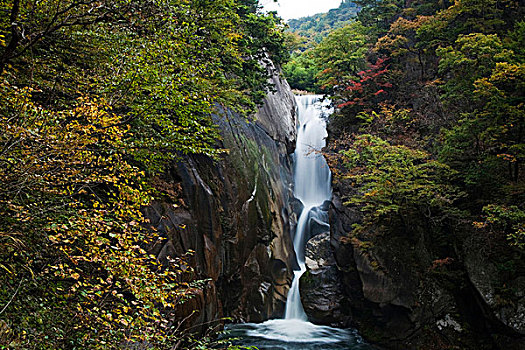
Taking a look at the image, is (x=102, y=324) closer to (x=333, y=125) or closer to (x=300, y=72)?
(x=333, y=125)

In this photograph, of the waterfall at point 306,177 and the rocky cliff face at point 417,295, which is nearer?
the rocky cliff face at point 417,295

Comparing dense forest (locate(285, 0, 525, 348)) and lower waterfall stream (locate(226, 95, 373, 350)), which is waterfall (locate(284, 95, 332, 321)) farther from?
dense forest (locate(285, 0, 525, 348))

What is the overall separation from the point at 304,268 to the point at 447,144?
27.9ft

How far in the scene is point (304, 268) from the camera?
15477 millimetres

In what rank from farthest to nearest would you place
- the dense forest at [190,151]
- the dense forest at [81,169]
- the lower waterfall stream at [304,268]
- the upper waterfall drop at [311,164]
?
the upper waterfall drop at [311,164] → the lower waterfall stream at [304,268] → the dense forest at [190,151] → the dense forest at [81,169]

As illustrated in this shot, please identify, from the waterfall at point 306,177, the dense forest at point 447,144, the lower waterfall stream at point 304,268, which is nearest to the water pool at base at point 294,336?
the lower waterfall stream at point 304,268

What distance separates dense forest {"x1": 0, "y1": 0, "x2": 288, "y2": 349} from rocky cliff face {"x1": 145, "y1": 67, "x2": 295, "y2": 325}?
0.91 metres

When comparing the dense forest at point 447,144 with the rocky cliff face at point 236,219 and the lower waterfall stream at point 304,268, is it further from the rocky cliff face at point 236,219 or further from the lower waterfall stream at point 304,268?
the rocky cliff face at point 236,219

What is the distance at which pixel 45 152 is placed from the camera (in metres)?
3.57

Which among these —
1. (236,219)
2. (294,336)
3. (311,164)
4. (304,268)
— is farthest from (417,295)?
(311,164)

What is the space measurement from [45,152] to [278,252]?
11.4 metres

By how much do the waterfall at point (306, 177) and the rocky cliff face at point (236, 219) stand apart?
0.66 m

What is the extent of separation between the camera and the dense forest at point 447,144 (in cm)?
812

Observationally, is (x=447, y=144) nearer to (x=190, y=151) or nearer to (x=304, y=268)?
(x=190, y=151)
